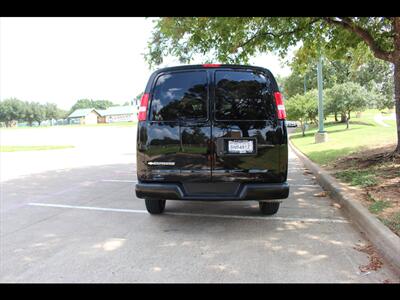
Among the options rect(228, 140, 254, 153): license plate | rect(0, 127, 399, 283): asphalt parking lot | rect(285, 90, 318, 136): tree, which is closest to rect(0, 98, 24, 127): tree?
rect(285, 90, 318, 136): tree

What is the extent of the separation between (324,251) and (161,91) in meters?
2.81

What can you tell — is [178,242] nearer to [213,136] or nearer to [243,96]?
[213,136]

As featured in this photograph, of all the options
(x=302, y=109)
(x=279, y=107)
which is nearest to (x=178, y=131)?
(x=279, y=107)

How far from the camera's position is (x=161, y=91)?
5.23 m

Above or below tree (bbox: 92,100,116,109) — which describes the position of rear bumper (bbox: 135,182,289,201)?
below

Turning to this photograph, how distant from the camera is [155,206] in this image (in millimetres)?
6109

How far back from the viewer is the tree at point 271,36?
8828 mm

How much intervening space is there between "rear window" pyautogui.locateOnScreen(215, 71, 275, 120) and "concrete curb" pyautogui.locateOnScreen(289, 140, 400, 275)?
1.83m

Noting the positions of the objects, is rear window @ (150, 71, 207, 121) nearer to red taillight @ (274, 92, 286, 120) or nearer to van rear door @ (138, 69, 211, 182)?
van rear door @ (138, 69, 211, 182)

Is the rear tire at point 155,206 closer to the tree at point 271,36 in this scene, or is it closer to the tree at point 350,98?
the tree at point 271,36

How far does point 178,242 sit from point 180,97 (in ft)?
6.07

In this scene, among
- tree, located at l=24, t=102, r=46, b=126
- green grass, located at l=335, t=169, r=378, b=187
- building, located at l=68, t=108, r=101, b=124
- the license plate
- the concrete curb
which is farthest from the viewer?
building, located at l=68, t=108, r=101, b=124

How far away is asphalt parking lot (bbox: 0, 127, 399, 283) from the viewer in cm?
381

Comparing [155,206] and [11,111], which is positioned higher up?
[11,111]
